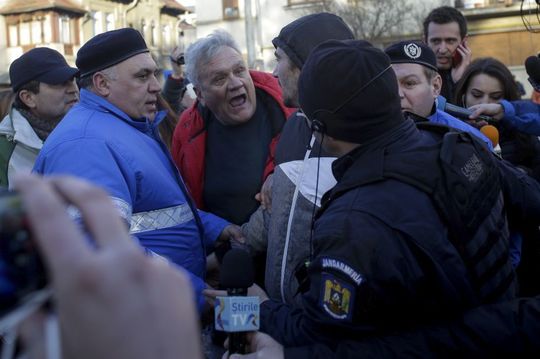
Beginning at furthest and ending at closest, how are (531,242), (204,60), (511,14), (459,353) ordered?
1. (511,14)
2. (204,60)
3. (531,242)
4. (459,353)

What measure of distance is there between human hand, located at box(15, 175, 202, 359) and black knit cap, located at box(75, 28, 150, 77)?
2.73 metres

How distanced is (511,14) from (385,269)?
995 inches

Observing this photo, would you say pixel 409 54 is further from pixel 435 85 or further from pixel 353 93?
pixel 353 93

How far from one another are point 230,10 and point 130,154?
91.1 ft

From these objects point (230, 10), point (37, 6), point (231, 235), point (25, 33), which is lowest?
point (231, 235)

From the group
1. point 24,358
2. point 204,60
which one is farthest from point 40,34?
point 24,358

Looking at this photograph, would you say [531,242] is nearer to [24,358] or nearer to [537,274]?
[537,274]

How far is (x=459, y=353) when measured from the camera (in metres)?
2.11

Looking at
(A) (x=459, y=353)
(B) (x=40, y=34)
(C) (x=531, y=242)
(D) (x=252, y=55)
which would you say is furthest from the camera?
(B) (x=40, y=34)

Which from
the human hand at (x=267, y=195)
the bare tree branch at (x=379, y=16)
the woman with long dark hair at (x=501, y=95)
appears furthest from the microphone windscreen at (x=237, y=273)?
the bare tree branch at (x=379, y=16)

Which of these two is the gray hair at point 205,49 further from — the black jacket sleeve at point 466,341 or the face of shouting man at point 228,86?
the black jacket sleeve at point 466,341

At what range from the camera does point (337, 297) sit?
202 cm

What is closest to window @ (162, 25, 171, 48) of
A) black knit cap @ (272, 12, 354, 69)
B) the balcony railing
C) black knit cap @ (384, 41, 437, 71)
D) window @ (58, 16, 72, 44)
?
window @ (58, 16, 72, 44)

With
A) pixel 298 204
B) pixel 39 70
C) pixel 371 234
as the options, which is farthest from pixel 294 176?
pixel 39 70
